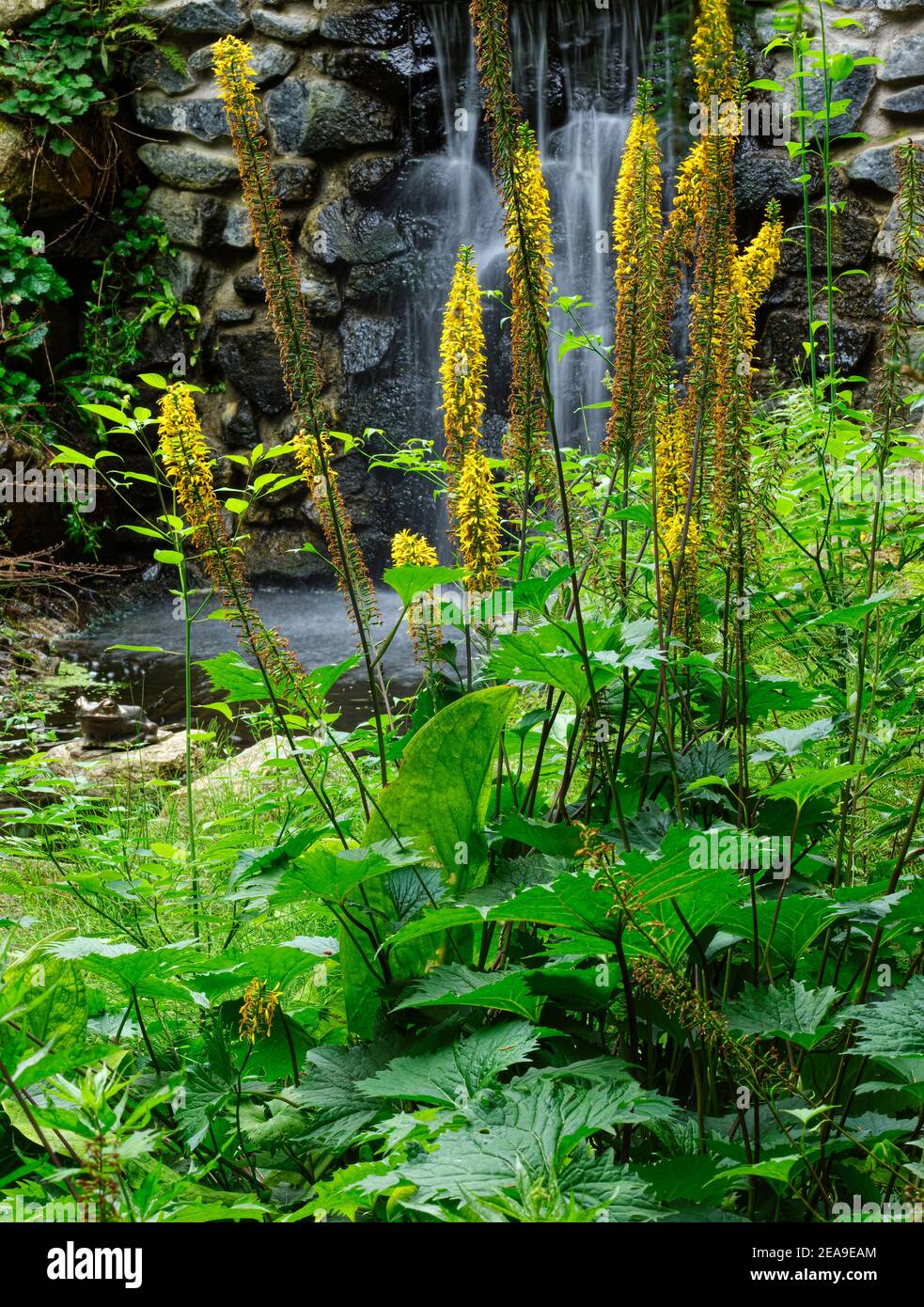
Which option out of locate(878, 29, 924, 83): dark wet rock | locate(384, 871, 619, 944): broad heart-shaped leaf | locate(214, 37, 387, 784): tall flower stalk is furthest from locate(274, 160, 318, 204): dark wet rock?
locate(384, 871, 619, 944): broad heart-shaped leaf

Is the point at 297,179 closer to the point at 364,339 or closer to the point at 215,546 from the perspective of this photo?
the point at 364,339

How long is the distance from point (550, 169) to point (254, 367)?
254cm

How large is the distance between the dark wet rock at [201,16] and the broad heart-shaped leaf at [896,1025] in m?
8.24

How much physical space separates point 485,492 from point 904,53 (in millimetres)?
6502

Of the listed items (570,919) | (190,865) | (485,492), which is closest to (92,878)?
(190,865)

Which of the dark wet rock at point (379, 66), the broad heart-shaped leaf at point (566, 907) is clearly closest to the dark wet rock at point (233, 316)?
→ the dark wet rock at point (379, 66)

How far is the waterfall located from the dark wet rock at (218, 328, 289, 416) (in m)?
1.01

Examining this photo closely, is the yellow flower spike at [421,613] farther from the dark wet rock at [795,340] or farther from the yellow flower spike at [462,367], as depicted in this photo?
the dark wet rock at [795,340]

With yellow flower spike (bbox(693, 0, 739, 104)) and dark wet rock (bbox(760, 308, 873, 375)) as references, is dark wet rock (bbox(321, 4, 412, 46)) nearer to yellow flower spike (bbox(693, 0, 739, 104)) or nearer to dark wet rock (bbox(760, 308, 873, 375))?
dark wet rock (bbox(760, 308, 873, 375))

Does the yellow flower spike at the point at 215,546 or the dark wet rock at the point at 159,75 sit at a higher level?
the dark wet rock at the point at 159,75

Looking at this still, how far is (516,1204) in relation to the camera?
75 centimetres

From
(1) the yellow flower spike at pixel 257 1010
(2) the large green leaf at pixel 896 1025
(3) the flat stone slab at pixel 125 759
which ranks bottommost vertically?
(3) the flat stone slab at pixel 125 759

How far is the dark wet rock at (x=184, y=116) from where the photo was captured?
25.0 feet
